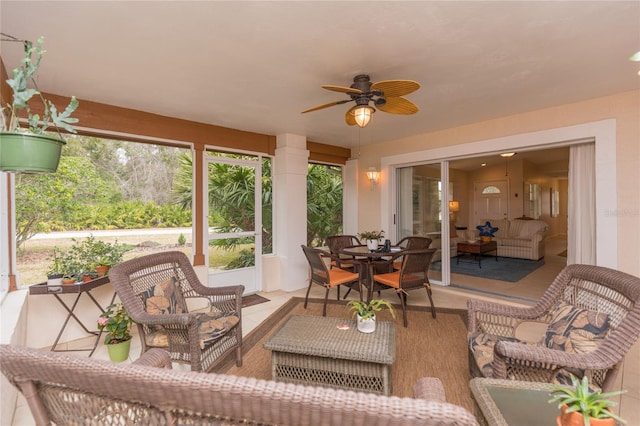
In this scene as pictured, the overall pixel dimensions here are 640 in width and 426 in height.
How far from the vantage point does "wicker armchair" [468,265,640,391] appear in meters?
1.52

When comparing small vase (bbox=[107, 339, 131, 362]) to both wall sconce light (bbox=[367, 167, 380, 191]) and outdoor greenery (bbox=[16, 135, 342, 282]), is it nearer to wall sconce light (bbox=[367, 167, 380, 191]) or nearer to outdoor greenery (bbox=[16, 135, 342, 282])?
outdoor greenery (bbox=[16, 135, 342, 282])

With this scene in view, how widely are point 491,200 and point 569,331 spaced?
816 cm

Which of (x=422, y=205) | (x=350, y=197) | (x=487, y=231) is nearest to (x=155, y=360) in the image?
(x=422, y=205)

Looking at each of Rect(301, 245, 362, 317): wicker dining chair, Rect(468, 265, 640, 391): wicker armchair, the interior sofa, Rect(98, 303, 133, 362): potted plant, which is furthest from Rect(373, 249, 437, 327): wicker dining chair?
the interior sofa

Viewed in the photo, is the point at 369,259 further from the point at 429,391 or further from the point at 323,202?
the point at 429,391

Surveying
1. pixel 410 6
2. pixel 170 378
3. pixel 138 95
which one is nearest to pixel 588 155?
pixel 410 6

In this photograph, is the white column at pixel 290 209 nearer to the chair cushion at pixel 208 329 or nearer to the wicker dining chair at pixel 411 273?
the wicker dining chair at pixel 411 273

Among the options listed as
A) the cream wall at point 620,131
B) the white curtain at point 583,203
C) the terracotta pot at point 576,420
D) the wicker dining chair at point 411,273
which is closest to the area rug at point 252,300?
the wicker dining chair at point 411,273

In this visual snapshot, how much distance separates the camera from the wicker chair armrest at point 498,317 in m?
2.11

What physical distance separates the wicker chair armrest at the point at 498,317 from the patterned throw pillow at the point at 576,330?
6.2 inches

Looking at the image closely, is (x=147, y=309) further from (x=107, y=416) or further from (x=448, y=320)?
(x=448, y=320)

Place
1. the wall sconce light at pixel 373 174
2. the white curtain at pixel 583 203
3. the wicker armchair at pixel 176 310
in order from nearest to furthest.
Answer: the wicker armchair at pixel 176 310
the white curtain at pixel 583 203
the wall sconce light at pixel 373 174

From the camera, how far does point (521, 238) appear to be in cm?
715

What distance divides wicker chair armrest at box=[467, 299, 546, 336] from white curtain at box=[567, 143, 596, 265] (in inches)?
79.2
